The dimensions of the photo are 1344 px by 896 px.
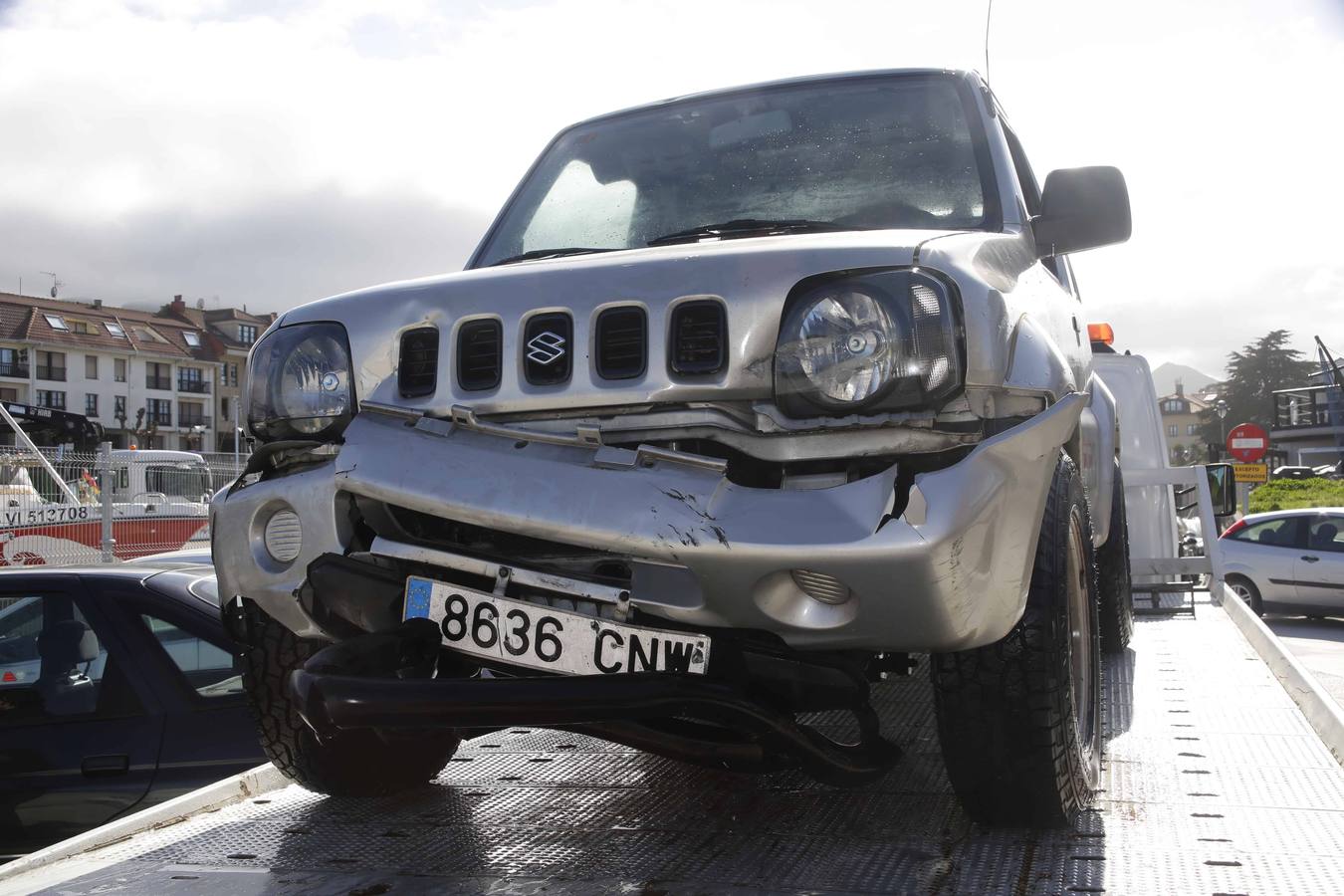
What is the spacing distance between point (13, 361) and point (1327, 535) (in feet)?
277

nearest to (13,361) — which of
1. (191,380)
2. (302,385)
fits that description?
(191,380)

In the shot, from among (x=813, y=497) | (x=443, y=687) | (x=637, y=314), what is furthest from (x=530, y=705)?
(x=637, y=314)

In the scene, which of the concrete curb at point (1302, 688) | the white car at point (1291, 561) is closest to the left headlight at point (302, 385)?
the concrete curb at point (1302, 688)

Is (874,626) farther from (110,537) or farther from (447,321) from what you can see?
(110,537)

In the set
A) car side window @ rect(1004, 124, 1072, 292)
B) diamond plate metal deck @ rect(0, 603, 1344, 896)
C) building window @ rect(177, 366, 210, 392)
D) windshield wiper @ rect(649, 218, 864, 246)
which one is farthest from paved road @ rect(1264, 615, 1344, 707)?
building window @ rect(177, 366, 210, 392)

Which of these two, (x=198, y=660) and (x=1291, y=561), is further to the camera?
(x=1291, y=561)

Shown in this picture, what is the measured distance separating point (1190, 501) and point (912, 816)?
21.4 ft

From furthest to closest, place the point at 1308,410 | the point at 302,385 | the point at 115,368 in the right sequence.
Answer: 1. the point at 115,368
2. the point at 1308,410
3. the point at 302,385

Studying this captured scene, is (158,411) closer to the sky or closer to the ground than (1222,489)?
closer to the sky

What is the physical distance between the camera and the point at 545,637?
2.38m

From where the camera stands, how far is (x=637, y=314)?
8.00 feet

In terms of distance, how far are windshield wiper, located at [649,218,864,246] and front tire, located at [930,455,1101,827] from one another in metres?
0.84

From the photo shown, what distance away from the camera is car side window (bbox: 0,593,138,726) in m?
4.21

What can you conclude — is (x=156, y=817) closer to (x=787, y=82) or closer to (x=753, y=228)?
(x=753, y=228)
